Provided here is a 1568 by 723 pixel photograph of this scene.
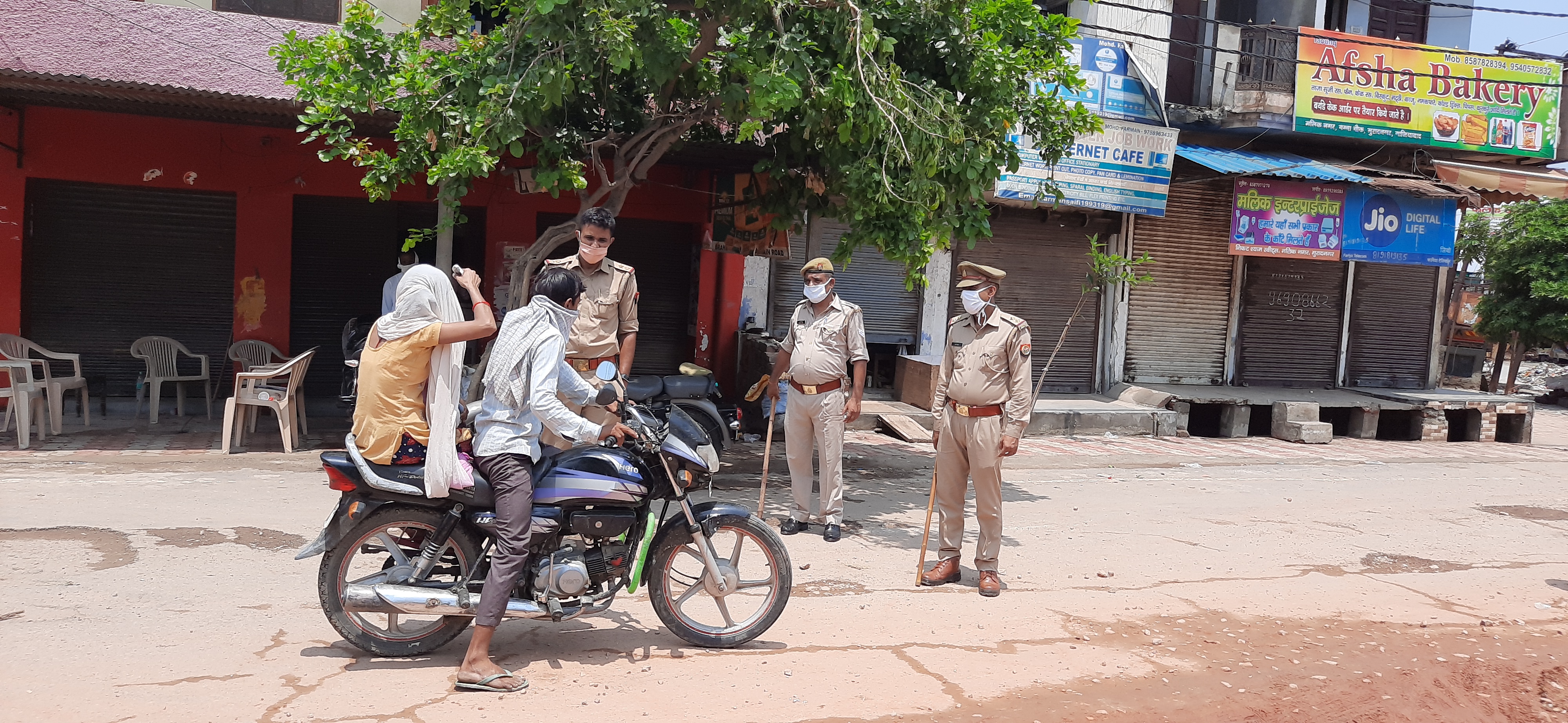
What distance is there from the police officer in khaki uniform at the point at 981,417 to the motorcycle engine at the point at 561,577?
95.0 inches

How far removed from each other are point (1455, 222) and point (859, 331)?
40.1ft

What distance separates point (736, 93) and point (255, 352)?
6.46m

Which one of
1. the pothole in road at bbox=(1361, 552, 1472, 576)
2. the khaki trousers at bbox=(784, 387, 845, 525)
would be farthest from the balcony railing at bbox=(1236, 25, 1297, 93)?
the khaki trousers at bbox=(784, 387, 845, 525)

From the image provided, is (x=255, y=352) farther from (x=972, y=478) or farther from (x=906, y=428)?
(x=972, y=478)

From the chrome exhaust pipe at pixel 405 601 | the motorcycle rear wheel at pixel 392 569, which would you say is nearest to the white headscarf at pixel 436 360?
the motorcycle rear wheel at pixel 392 569

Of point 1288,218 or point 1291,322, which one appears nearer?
point 1288,218

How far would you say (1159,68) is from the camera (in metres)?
15.1

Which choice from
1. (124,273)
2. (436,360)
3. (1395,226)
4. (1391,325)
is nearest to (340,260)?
(124,273)

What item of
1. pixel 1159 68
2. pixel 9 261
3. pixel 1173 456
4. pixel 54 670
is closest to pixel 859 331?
pixel 54 670

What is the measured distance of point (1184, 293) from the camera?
15984mm

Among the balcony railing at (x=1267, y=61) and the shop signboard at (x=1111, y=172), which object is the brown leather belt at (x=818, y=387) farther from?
the balcony railing at (x=1267, y=61)

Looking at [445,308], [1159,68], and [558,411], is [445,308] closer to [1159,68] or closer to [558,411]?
[558,411]

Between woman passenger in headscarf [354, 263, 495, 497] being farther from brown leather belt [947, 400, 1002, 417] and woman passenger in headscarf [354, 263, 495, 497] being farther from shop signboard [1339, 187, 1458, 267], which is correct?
shop signboard [1339, 187, 1458, 267]

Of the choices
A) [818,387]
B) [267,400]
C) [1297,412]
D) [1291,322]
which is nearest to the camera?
[818,387]
